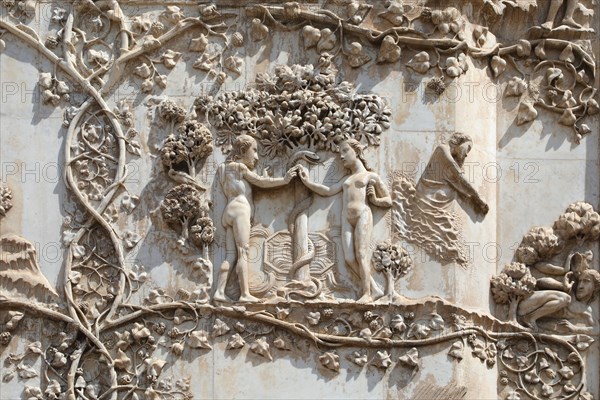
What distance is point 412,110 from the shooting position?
1947 centimetres

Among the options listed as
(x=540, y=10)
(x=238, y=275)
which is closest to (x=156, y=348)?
(x=238, y=275)

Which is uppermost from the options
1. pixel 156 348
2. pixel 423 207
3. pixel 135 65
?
pixel 135 65

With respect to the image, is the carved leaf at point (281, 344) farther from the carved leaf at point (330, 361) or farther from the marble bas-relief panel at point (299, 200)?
the carved leaf at point (330, 361)

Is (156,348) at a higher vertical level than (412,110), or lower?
lower

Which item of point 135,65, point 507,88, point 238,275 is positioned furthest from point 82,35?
point 507,88

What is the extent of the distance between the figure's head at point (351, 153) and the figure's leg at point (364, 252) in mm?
475

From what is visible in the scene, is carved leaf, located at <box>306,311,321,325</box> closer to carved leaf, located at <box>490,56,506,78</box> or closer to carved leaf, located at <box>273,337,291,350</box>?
carved leaf, located at <box>273,337,291,350</box>

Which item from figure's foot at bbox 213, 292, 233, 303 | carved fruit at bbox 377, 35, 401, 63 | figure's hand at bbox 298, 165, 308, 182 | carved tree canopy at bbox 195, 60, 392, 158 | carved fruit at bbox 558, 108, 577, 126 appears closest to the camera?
figure's foot at bbox 213, 292, 233, 303

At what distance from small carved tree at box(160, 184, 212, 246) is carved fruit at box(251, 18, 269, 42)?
1.50 meters

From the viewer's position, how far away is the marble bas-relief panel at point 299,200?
18.9m

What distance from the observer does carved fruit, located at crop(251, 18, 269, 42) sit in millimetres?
19562

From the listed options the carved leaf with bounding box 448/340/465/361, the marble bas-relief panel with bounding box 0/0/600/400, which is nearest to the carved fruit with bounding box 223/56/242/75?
the marble bas-relief panel with bounding box 0/0/600/400

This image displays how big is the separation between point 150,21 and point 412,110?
246 centimetres

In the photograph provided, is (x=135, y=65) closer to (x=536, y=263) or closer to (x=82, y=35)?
(x=82, y=35)
